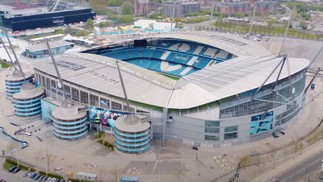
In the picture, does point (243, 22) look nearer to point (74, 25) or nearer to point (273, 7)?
point (273, 7)

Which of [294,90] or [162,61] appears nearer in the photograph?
[294,90]

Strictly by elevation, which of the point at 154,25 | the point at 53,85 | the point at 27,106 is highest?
the point at 154,25

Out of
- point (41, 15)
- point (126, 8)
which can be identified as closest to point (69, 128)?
point (41, 15)

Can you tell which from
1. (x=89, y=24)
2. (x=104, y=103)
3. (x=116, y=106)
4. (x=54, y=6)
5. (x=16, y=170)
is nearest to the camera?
(x=16, y=170)

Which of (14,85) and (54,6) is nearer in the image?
(14,85)

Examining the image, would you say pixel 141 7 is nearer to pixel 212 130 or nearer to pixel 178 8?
pixel 178 8

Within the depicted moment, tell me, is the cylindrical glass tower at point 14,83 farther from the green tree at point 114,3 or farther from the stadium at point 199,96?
the green tree at point 114,3

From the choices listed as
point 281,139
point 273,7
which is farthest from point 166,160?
point 273,7

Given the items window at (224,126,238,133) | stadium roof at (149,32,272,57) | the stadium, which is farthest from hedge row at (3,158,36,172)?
stadium roof at (149,32,272,57)
